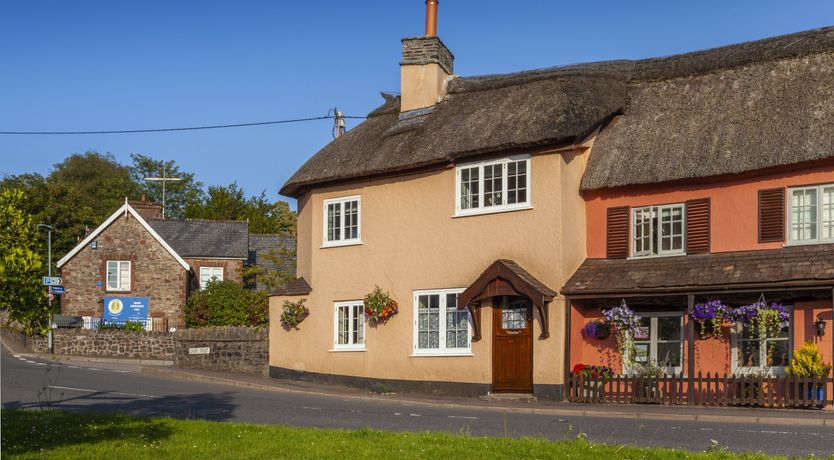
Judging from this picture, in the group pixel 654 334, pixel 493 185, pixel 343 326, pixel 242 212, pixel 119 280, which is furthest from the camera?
pixel 242 212

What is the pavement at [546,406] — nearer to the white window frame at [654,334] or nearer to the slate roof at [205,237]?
the white window frame at [654,334]

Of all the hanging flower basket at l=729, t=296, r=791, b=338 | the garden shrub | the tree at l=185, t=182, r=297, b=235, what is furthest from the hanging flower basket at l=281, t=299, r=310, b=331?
the tree at l=185, t=182, r=297, b=235

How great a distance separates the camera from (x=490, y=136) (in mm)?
23922

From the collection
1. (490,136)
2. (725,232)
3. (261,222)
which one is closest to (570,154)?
(490,136)

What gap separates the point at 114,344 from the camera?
38.6 metres

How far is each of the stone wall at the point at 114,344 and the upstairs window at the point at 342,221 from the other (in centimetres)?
1321

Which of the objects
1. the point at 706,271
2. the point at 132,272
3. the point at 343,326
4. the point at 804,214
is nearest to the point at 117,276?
the point at 132,272

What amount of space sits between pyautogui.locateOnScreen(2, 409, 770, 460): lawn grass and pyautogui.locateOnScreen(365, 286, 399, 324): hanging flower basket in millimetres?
11270

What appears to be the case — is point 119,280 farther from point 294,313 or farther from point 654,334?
point 654,334

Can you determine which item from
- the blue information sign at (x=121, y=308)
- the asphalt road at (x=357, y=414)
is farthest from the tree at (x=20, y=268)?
the blue information sign at (x=121, y=308)

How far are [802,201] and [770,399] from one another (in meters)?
4.29

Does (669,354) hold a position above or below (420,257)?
below

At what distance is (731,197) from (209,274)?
3310 centimetres

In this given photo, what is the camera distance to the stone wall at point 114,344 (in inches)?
1507
